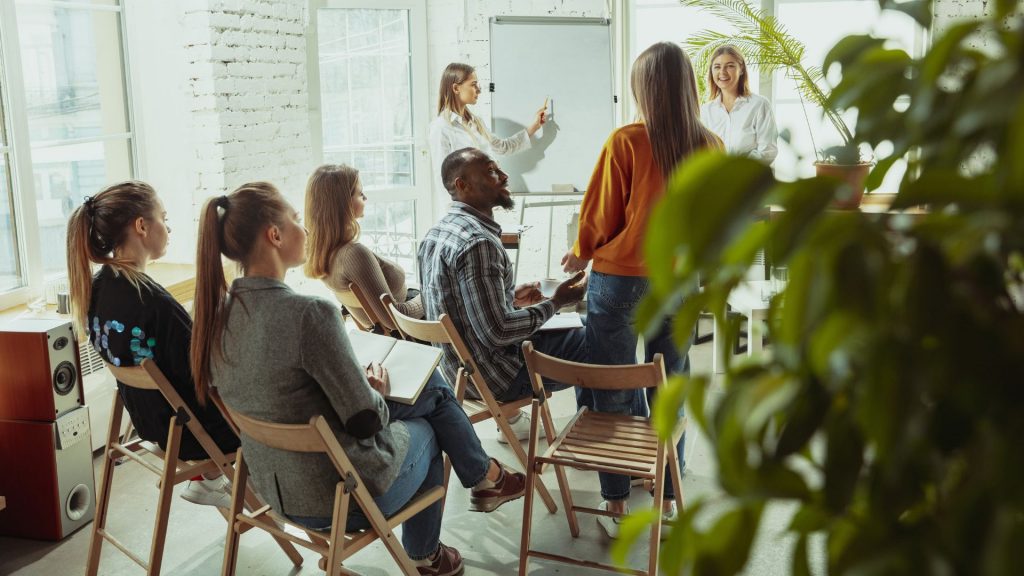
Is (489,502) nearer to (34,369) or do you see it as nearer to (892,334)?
(34,369)

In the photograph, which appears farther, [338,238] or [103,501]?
[338,238]

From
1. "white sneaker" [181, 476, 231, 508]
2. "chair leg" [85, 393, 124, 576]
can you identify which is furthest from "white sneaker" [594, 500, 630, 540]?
"chair leg" [85, 393, 124, 576]

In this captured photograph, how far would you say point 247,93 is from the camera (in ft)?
16.2

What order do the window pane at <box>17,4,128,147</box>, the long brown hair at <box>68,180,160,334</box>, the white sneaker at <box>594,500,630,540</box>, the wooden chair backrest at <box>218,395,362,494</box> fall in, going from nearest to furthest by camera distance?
the wooden chair backrest at <box>218,395,362,494</box>
the long brown hair at <box>68,180,160,334</box>
the white sneaker at <box>594,500,630,540</box>
the window pane at <box>17,4,128,147</box>

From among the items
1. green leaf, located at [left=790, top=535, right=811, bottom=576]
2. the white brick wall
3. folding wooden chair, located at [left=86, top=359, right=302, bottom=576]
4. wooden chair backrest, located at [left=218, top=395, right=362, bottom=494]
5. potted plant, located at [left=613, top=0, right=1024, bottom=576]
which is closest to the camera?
potted plant, located at [left=613, top=0, right=1024, bottom=576]

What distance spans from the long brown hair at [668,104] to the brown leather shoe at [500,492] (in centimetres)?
105

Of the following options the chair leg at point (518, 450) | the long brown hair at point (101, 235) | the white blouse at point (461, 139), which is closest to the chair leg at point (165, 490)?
the long brown hair at point (101, 235)

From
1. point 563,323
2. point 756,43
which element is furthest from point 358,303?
point 756,43

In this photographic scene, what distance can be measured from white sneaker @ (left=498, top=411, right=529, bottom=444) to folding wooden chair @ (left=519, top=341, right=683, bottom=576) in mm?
1073

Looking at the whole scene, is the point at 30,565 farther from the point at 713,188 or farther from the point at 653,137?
the point at 713,188

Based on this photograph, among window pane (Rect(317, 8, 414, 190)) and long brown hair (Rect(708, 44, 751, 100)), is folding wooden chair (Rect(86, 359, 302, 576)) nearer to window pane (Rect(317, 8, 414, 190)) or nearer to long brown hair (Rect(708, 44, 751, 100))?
window pane (Rect(317, 8, 414, 190))

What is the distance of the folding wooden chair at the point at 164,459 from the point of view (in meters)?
2.60

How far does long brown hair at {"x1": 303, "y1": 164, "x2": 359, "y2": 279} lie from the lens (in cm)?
350

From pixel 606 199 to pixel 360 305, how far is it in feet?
3.31
